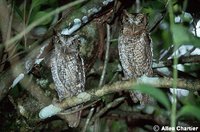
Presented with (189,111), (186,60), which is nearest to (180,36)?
(189,111)

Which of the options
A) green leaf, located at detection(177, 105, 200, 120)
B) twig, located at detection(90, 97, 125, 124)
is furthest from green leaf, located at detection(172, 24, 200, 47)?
twig, located at detection(90, 97, 125, 124)

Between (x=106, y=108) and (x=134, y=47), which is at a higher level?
(x=134, y=47)

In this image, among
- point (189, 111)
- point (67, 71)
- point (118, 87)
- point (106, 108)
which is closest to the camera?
point (189, 111)

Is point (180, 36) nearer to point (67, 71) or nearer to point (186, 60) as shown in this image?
point (186, 60)

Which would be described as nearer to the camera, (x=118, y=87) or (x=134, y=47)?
(x=118, y=87)

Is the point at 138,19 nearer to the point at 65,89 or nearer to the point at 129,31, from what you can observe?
the point at 129,31

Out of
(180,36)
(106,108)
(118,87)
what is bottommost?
(106,108)
